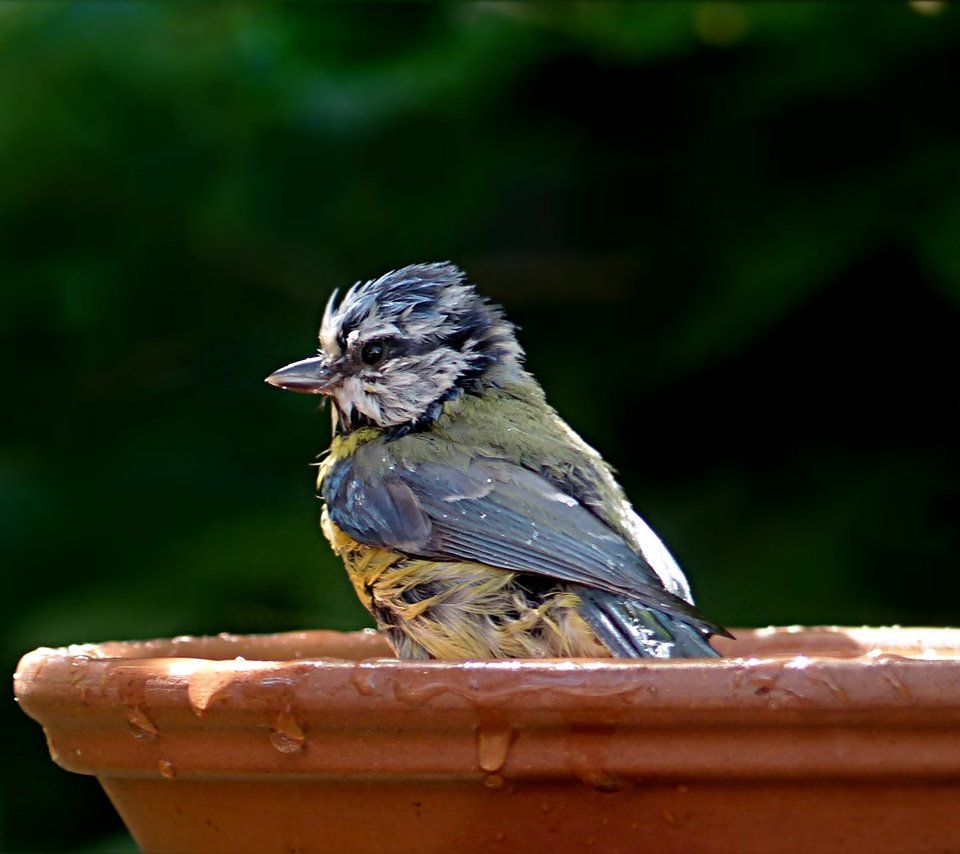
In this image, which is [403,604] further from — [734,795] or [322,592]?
[322,592]

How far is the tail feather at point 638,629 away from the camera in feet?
6.54

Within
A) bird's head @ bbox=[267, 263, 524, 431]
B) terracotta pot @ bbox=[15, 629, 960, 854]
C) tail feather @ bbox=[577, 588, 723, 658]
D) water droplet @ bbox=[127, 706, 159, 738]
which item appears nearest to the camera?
terracotta pot @ bbox=[15, 629, 960, 854]

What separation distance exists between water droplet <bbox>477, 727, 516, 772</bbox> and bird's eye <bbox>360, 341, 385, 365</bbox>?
52.5 inches

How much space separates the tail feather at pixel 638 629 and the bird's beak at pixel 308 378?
0.86m

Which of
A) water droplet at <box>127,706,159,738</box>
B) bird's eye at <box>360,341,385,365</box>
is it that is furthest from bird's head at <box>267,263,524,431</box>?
water droplet at <box>127,706,159,738</box>

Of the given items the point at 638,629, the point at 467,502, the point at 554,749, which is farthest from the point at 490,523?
the point at 554,749

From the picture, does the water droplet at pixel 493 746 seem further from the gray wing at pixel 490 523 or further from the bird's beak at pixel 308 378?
→ the bird's beak at pixel 308 378

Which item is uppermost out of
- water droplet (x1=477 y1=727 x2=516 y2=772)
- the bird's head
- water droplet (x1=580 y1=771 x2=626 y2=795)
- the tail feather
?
the bird's head

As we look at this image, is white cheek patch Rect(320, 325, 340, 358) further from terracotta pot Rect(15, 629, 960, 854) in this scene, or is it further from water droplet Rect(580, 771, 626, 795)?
water droplet Rect(580, 771, 626, 795)

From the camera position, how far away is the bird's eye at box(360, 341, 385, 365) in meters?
2.73

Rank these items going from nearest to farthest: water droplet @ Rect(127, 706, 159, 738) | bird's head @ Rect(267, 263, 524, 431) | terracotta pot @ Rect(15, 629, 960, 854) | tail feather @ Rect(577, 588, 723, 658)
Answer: terracotta pot @ Rect(15, 629, 960, 854), water droplet @ Rect(127, 706, 159, 738), tail feather @ Rect(577, 588, 723, 658), bird's head @ Rect(267, 263, 524, 431)

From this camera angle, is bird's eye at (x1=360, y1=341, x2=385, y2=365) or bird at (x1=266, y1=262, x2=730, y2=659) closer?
bird at (x1=266, y1=262, x2=730, y2=659)

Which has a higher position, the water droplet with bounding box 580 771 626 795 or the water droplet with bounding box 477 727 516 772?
the water droplet with bounding box 477 727 516 772

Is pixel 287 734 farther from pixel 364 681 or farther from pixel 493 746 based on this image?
pixel 493 746
